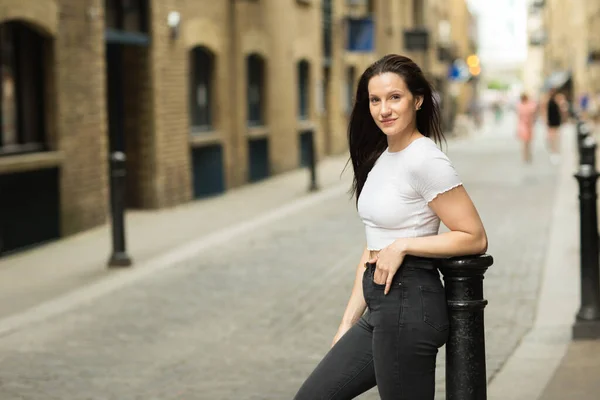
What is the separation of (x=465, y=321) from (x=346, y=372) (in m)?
0.39

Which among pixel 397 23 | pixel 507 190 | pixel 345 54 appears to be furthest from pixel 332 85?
pixel 507 190

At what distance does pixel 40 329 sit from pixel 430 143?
4.88 m

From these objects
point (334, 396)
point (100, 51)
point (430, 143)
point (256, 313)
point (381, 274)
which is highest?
point (100, 51)

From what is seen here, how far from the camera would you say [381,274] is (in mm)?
3297

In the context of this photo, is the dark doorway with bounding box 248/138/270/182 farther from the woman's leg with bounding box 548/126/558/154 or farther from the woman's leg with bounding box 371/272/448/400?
the woman's leg with bounding box 371/272/448/400

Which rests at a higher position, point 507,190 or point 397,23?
point 397,23

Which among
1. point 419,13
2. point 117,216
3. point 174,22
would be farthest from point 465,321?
point 419,13

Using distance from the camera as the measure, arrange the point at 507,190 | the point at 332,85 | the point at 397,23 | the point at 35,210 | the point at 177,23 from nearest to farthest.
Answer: the point at 35,210 → the point at 177,23 → the point at 507,190 → the point at 332,85 → the point at 397,23

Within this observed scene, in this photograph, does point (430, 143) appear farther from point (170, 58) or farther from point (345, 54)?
point (345, 54)

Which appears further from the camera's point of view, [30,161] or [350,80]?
[350,80]

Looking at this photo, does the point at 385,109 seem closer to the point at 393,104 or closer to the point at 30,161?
the point at 393,104

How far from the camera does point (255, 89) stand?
21344 mm

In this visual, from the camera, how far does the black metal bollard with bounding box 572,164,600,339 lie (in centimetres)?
682

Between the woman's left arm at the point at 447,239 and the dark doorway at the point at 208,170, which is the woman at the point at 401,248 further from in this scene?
the dark doorway at the point at 208,170
